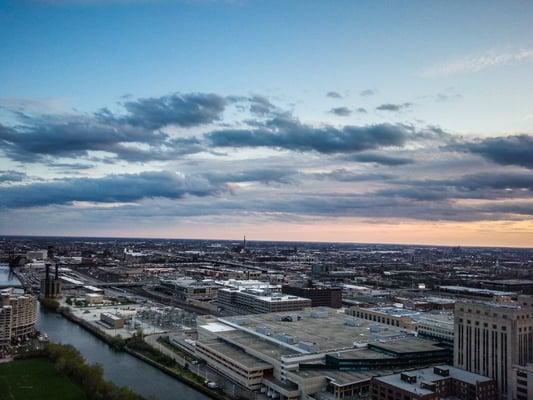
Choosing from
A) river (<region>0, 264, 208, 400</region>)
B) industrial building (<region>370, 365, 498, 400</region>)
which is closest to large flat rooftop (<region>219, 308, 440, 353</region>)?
industrial building (<region>370, 365, 498, 400</region>)

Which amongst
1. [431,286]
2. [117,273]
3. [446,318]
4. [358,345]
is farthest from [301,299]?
[117,273]

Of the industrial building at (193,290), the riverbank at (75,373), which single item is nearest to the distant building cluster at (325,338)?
the industrial building at (193,290)

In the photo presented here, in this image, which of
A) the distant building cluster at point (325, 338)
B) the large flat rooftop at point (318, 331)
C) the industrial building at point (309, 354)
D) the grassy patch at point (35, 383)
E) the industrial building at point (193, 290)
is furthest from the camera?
the industrial building at point (193, 290)

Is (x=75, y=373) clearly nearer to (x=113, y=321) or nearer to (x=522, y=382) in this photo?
(x=113, y=321)

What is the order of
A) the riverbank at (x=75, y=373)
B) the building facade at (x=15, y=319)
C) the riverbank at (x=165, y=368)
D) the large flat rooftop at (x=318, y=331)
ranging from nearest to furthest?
the riverbank at (x=75, y=373)
the riverbank at (x=165, y=368)
the large flat rooftop at (x=318, y=331)
the building facade at (x=15, y=319)

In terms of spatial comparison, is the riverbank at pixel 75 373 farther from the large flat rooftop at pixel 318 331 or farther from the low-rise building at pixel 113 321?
the low-rise building at pixel 113 321

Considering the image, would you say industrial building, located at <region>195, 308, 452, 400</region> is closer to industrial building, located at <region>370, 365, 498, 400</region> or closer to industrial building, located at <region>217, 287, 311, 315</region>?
industrial building, located at <region>370, 365, 498, 400</region>

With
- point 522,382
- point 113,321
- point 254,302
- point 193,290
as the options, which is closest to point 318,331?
point 522,382
